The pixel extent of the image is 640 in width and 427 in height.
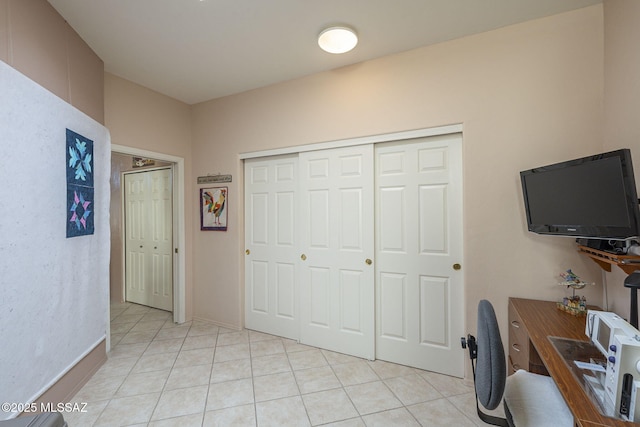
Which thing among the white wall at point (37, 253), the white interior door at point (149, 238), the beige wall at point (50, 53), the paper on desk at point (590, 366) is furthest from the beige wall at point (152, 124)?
the paper on desk at point (590, 366)

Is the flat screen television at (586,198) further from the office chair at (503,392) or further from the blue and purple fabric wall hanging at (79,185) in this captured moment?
the blue and purple fabric wall hanging at (79,185)

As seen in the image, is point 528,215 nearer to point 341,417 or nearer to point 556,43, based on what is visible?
point 556,43

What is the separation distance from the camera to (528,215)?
1942 mm

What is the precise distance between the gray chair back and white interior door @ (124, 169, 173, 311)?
3.84 meters

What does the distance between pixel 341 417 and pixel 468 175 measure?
78.6 inches

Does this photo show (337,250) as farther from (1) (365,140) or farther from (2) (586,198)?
(2) (586,198)

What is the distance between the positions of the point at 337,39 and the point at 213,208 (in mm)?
2345

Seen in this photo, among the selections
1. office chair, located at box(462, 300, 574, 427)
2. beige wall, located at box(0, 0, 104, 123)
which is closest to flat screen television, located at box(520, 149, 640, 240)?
office chair, located at box(462, 300, 574, 427)

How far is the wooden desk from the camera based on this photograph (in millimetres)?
947

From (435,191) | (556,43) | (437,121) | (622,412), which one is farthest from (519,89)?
(622,412)

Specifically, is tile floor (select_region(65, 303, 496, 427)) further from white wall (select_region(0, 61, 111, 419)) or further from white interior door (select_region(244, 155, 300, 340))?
white wall (select_region(0, 61, 111, 419))

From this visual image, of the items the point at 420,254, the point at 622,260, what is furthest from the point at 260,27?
the point at 622,260

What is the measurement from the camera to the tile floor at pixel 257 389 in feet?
6.11

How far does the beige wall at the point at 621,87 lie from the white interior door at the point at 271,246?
8.11 feet
